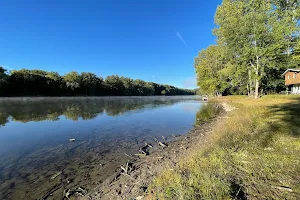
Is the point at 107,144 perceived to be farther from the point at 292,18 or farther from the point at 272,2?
the point at 272,2

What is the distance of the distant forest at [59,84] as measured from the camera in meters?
62.5

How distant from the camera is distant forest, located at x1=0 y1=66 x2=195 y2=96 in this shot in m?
62.5

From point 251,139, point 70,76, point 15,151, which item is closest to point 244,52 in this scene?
point 251,139

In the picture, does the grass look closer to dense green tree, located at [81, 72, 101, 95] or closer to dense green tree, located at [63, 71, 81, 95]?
dense green tree, located at [63, 71, 81, 95]

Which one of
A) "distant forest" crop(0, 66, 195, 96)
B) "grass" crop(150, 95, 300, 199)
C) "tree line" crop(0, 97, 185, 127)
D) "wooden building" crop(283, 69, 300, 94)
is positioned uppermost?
"distant forest" crop(0, 66, 195, 96)

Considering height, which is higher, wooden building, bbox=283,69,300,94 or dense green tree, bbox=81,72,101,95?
dense green tree, bbox=81,72,101,95

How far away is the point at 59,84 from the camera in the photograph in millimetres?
72750

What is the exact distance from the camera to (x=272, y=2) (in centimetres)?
2347

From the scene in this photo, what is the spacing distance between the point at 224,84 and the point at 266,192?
42019 mm

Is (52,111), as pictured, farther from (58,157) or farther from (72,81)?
(72,81)

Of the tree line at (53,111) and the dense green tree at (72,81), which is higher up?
the dense green tree at (72,81)

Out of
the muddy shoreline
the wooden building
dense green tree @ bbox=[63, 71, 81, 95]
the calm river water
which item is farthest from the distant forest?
the wooden building

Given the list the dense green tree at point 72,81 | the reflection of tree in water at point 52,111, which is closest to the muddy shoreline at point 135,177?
the reflection of tree in water at point 52,111

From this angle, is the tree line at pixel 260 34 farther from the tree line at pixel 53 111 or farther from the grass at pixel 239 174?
the grass at pixel 239 174
